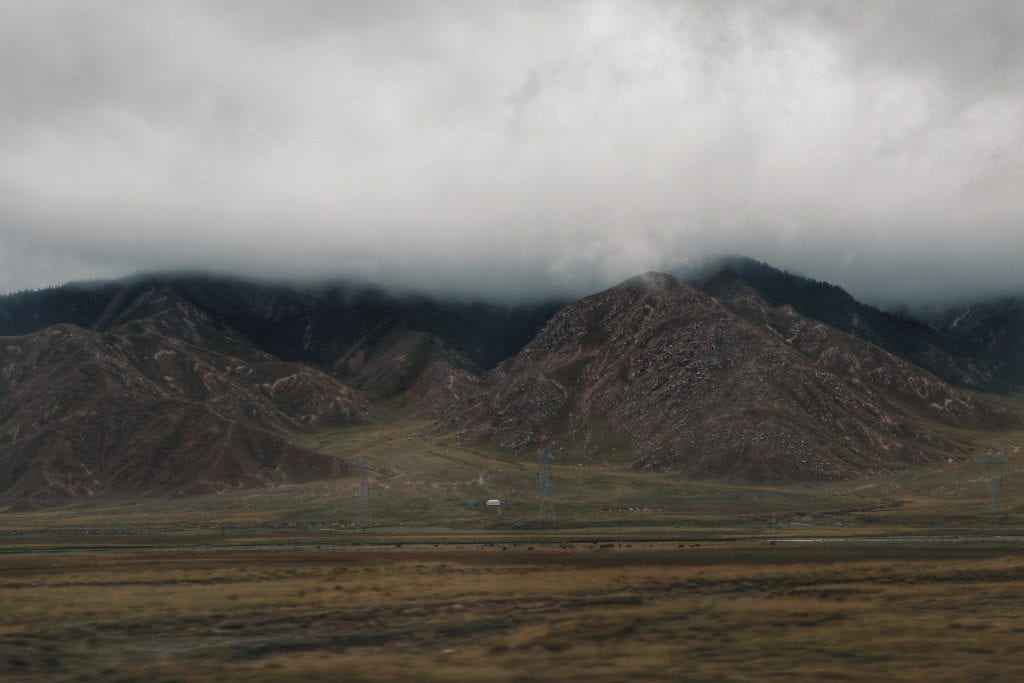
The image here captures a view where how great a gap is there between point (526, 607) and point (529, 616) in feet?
9.83

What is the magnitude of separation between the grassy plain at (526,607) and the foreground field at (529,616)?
7.4 inches

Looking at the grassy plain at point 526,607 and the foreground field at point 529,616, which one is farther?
the grassy plain at point 526,607

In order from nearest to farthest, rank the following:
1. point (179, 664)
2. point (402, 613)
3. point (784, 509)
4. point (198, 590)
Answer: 1. point (179, 664)
2. point (402, 613)
3. point (198, 590)
4. point (784, 509)

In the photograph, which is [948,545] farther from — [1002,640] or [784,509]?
[784,509]

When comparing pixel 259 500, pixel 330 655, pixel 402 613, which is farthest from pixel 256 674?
pixel 259 500

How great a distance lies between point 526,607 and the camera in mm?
52188

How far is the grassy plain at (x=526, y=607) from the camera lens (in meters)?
36.8

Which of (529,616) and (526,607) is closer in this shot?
(529,616)

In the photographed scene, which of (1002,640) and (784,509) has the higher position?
(1002,640)

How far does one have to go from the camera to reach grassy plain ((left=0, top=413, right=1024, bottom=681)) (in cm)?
3675

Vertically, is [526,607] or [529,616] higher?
[529,616]

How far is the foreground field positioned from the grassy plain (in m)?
0.19

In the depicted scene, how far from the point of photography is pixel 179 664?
3862 cm

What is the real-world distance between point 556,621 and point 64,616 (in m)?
28.3
